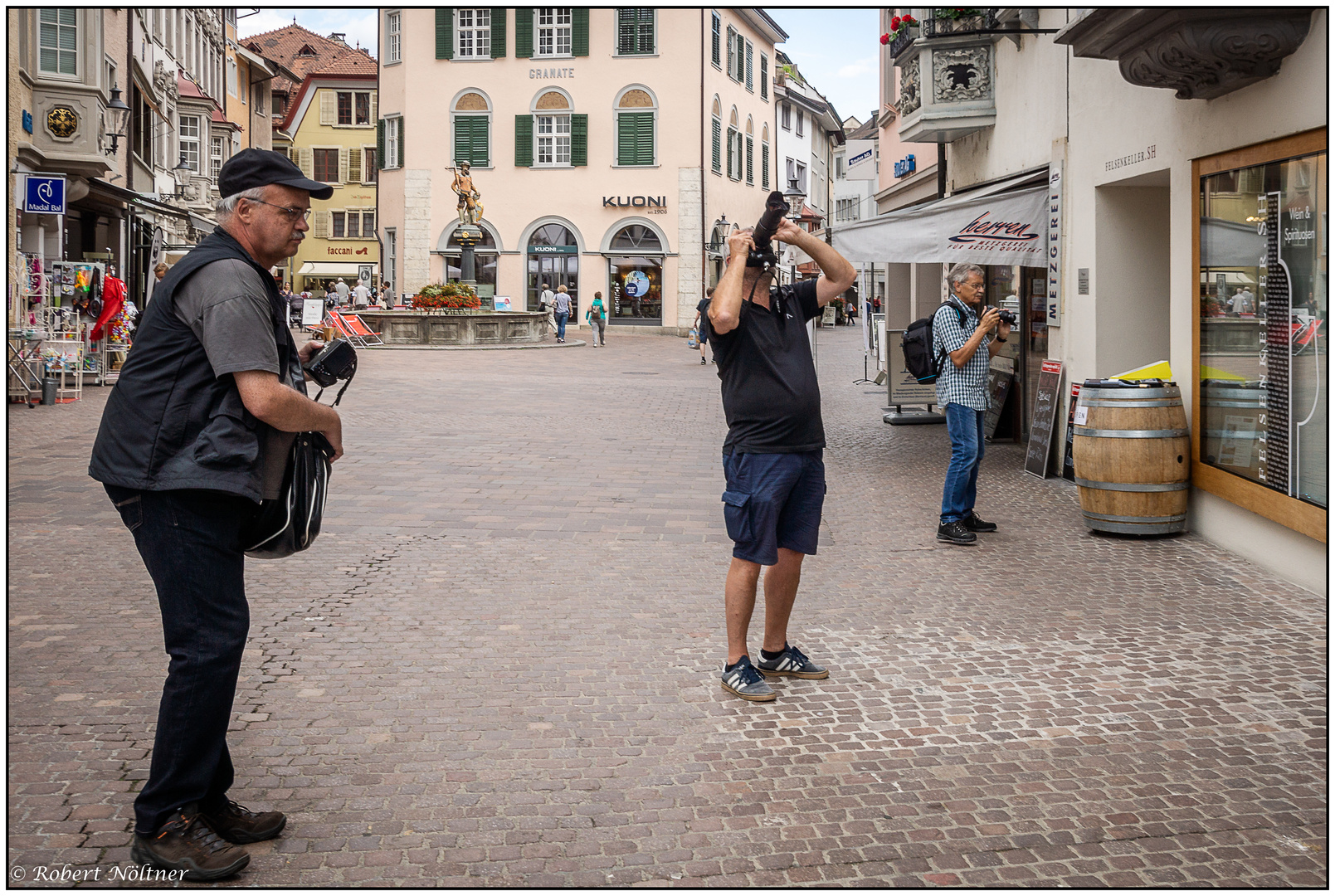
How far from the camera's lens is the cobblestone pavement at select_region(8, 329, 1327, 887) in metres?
3.70

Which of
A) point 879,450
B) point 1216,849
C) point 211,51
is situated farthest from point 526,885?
point 211,51

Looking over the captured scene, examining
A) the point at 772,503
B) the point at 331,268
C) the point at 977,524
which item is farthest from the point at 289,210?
the point at 331,268

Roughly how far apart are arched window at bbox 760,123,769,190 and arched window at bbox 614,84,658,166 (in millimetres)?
9787

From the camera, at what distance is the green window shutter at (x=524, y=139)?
45.8 meters

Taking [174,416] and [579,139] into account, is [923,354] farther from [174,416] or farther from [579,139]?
[579,139]

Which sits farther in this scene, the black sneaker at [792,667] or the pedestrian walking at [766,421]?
the black sneaker at [792,667]

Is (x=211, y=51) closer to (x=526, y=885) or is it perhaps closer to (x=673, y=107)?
(x=673, y=107)

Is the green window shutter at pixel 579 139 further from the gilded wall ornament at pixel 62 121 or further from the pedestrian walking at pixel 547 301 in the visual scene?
the gilded wall ornament at pixel 62 121

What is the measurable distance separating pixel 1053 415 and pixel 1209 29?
181 inches

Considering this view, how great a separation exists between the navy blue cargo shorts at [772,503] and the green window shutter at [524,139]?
42236 mm

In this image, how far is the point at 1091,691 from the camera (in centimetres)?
524

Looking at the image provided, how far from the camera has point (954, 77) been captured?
14.6m

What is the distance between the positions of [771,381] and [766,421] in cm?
16

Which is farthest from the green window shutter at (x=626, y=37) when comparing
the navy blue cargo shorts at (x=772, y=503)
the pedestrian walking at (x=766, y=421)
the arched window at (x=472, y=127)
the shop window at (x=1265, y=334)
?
A: the navy blue cargo shorts at (x=772, y=503)
